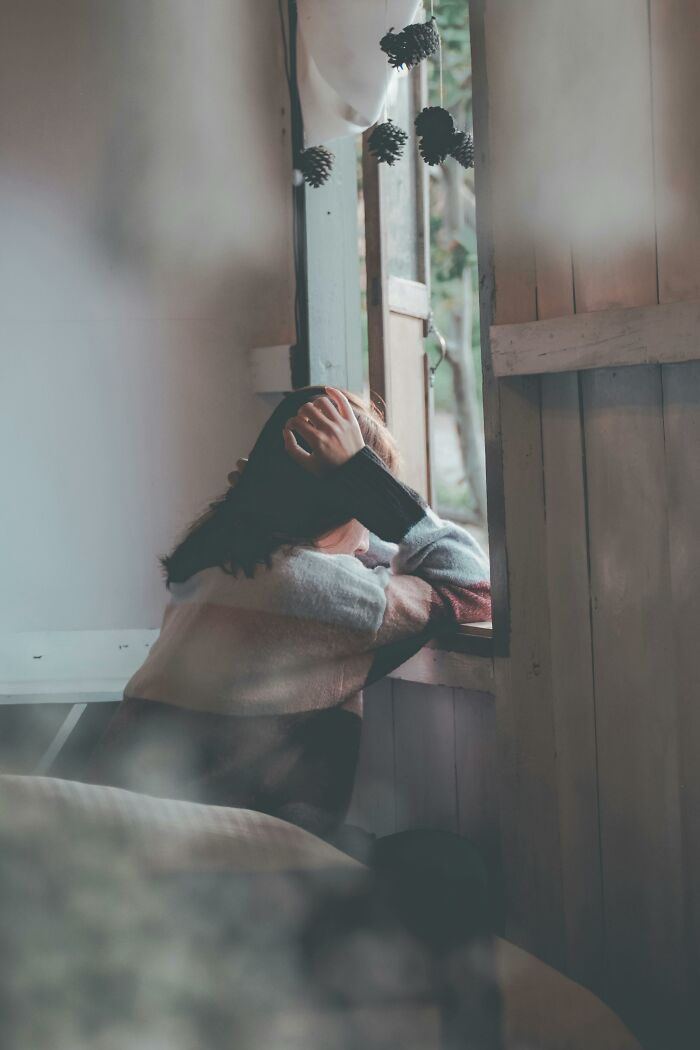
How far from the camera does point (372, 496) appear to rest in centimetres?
158

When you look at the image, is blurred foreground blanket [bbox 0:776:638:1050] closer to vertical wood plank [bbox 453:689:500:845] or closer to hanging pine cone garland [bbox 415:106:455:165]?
vertical wood plank [bbox 453:689:500:845]

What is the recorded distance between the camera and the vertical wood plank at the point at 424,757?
5.94 feet

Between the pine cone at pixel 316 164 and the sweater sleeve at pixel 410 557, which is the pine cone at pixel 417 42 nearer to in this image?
the pine cone at pixel 316 164

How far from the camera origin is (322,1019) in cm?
89

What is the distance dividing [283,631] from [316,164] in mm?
1045

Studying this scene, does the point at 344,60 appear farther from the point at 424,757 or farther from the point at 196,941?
the point at 196,941

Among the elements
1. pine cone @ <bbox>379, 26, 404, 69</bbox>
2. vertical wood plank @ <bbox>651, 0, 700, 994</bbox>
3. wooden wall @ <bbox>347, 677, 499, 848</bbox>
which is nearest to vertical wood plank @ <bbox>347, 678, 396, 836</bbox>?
wooden wall @ <bbox>347, 677, 499, 848</bbox>

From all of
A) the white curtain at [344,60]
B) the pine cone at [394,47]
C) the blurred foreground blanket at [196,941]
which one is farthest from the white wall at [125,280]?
the blurred foreground blanket at [196,941]

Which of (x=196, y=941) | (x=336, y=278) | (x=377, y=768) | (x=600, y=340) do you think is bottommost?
(x=377, y=768)

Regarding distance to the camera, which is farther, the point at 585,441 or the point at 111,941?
the point at 585,441

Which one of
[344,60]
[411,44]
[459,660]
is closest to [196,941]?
[459,660]

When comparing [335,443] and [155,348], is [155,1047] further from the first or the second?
[155,348]

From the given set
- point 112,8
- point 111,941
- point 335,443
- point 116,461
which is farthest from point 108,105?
point 111,941

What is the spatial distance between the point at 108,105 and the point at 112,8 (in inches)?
8.4
